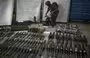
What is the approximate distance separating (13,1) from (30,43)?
2.16 meters

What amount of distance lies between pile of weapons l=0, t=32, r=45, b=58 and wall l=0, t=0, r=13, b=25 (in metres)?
1.08

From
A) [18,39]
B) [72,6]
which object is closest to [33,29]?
[18,39]

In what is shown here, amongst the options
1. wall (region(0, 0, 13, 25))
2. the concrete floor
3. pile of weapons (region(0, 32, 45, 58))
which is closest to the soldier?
the concrete floor

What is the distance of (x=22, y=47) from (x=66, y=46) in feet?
2.18

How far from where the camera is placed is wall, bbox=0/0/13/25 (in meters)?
3.86

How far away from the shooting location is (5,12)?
13.0 feet

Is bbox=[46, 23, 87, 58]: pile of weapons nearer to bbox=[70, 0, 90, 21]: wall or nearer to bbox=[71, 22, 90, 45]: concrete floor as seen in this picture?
bbox=[71, 22, 90, 45]: concrete floor

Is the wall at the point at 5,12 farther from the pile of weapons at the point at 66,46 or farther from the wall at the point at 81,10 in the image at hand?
the wall at the point at 81,10

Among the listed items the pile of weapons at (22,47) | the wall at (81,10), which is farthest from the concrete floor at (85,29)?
the pile of weapons at (22,47)

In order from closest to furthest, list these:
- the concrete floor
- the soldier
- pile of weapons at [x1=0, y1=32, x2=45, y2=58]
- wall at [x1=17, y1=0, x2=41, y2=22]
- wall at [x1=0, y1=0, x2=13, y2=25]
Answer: pile of weapons at [x1=0, y1=32, x2=45, y2=58] → the concrete floor → wall at [x1=0, y1=0, x2=13, y2=25] → the soldier → wall at [x1=17, y1=0, x2=41, y2=22]

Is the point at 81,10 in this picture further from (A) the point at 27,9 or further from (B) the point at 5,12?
(B) the point at 5,12

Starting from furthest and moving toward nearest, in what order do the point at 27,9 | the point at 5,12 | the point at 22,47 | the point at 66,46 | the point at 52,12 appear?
the point at 27,9 → the point at 52,12 → the point at 5,12 → the point at 66,46 → the point at 22,47

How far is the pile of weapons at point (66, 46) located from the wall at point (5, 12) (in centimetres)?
144

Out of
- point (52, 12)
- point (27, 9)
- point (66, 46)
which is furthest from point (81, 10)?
point (66, 46)
